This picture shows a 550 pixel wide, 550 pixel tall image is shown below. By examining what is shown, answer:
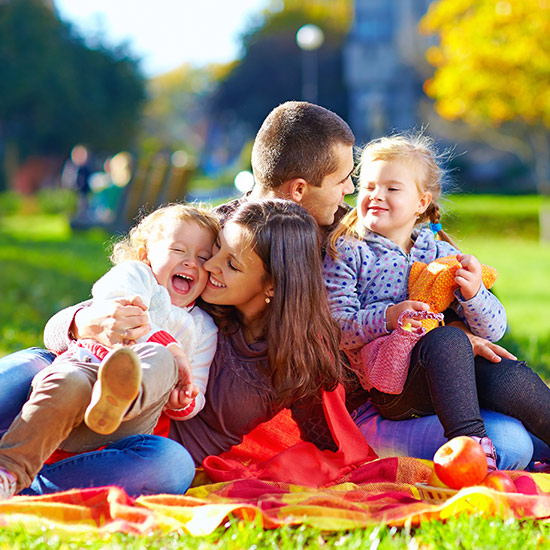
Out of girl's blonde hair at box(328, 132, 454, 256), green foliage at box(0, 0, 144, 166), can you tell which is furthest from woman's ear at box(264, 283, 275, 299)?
green foliage at box(0, 0, 144, 166)

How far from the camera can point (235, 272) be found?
319 cm

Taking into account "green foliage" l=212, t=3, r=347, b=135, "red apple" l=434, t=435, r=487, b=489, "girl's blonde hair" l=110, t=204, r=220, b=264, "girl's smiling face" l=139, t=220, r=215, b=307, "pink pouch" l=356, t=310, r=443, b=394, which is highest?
"green foliage" l=212, t=3, r=347, b=135

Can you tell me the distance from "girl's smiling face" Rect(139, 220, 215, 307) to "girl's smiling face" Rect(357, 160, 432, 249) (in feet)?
2.37

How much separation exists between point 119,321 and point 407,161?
4.75ft

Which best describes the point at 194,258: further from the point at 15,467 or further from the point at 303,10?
the point at 303,10

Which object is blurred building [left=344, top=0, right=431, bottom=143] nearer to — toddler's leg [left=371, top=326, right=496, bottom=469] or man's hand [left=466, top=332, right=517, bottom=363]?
man's hand [left=466, top=332, right=517, bottom=363]

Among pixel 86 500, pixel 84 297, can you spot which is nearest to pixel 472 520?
pixel 86 500

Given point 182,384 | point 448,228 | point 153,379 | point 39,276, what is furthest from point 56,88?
point 153,379

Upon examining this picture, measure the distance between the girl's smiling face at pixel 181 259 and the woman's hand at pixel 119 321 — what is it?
0.98 ft

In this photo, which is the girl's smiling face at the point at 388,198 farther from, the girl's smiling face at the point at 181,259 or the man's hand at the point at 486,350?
the girl's smiling face at the point at 181,259

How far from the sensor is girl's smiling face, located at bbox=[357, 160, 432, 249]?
11.6 ft

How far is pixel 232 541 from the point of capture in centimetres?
242

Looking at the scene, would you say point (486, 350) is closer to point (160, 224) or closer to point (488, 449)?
point (488, 449)

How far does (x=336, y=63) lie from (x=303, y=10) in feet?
29.5
